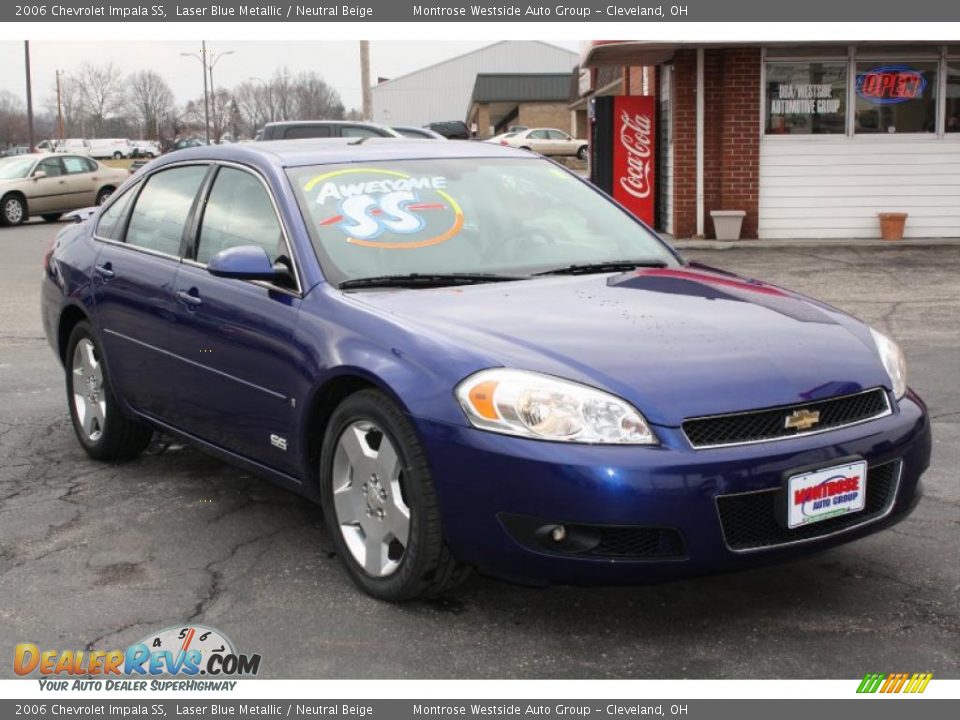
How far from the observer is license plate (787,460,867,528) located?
144 inches

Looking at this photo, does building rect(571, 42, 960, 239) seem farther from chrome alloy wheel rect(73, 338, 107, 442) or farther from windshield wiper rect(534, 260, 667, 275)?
windshield wiper rect(534, 260, 667, 275)

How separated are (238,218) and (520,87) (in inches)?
2545

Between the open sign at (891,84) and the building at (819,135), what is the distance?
0.01m

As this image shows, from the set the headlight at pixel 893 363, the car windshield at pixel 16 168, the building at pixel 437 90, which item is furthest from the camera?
the building at pixel 437 90

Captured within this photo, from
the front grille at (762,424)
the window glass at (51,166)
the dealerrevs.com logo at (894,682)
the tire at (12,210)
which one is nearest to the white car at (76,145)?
the window glass at (51,166)

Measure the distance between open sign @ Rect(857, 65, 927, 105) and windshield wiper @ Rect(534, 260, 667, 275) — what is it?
12544 millimetres

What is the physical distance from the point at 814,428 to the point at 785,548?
0.38 metres

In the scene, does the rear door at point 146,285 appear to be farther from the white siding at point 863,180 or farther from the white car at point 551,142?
the white car at point 551,142

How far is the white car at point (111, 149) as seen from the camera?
79.2 meters

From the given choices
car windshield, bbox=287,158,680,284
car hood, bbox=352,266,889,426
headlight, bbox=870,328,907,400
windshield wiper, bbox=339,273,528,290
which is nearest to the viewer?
car hood, bbox=352,266,889,426

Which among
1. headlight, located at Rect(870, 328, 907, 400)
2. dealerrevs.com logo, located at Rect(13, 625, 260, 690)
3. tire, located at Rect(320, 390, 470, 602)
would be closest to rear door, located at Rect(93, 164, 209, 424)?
tire, located at Rect(320, 390, 470, 602)

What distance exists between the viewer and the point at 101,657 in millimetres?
3758

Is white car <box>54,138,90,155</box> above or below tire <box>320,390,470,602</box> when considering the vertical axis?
above

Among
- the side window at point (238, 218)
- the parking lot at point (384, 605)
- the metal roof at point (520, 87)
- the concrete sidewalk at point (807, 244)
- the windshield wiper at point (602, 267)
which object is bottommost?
the concrete sidewalk at point (807, 244)
